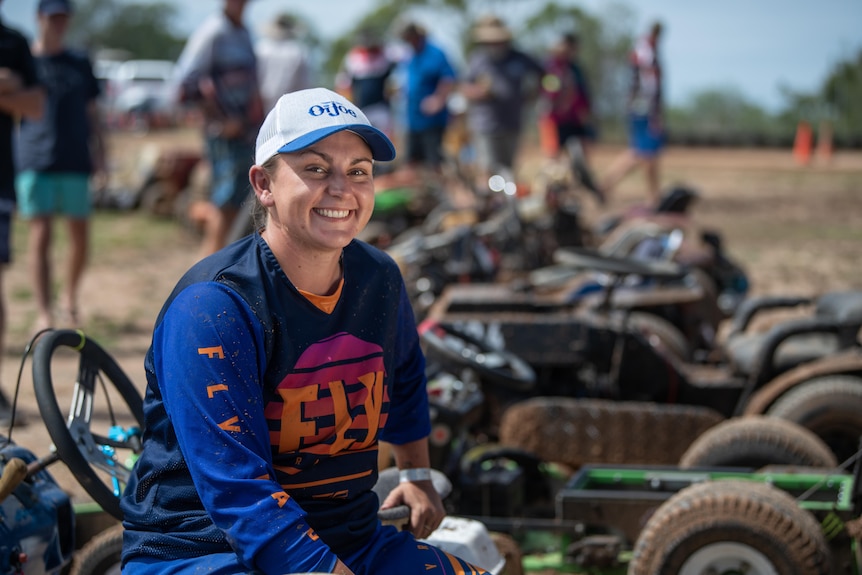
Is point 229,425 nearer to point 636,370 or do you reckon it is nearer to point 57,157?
point 636,370

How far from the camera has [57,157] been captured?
7.31 m

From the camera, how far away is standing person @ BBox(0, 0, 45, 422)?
18.6 ft

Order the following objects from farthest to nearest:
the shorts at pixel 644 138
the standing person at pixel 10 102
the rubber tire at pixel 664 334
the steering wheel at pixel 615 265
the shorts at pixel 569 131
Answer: the shorts at pixel 569 131 < the shorts at pixel 644 138 < the rubber tire at pixel 664 334 < the standing person at pixel 10 102 < the steering wheel at pixel 615 265

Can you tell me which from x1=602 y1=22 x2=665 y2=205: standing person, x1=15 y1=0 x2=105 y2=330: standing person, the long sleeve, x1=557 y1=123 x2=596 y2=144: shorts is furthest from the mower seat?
x1=557 y1=123 x2=596 y2=144: shorts

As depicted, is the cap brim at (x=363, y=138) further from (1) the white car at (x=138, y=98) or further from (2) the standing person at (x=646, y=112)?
(1) the white car at (x=138, y=98)

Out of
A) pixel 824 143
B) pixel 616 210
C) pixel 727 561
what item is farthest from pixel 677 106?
pixel 727 561

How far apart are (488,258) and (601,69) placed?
1431 inches

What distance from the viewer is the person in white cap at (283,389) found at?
223 cm

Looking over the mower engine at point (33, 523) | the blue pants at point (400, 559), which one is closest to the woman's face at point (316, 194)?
the blue pants at point (400, 559)

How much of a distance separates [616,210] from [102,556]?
1302 centimetres

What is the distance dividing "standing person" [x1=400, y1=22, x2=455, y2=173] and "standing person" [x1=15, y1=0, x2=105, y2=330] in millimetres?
4640

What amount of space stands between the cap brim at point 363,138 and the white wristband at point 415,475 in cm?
84

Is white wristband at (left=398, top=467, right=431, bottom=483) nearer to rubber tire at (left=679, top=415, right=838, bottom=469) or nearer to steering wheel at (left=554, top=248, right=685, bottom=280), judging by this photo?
rubber tire at (left=679, top=415, right=838, bottom=469)

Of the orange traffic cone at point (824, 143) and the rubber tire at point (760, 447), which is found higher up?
the orange traffic cone at point (824, 143)
